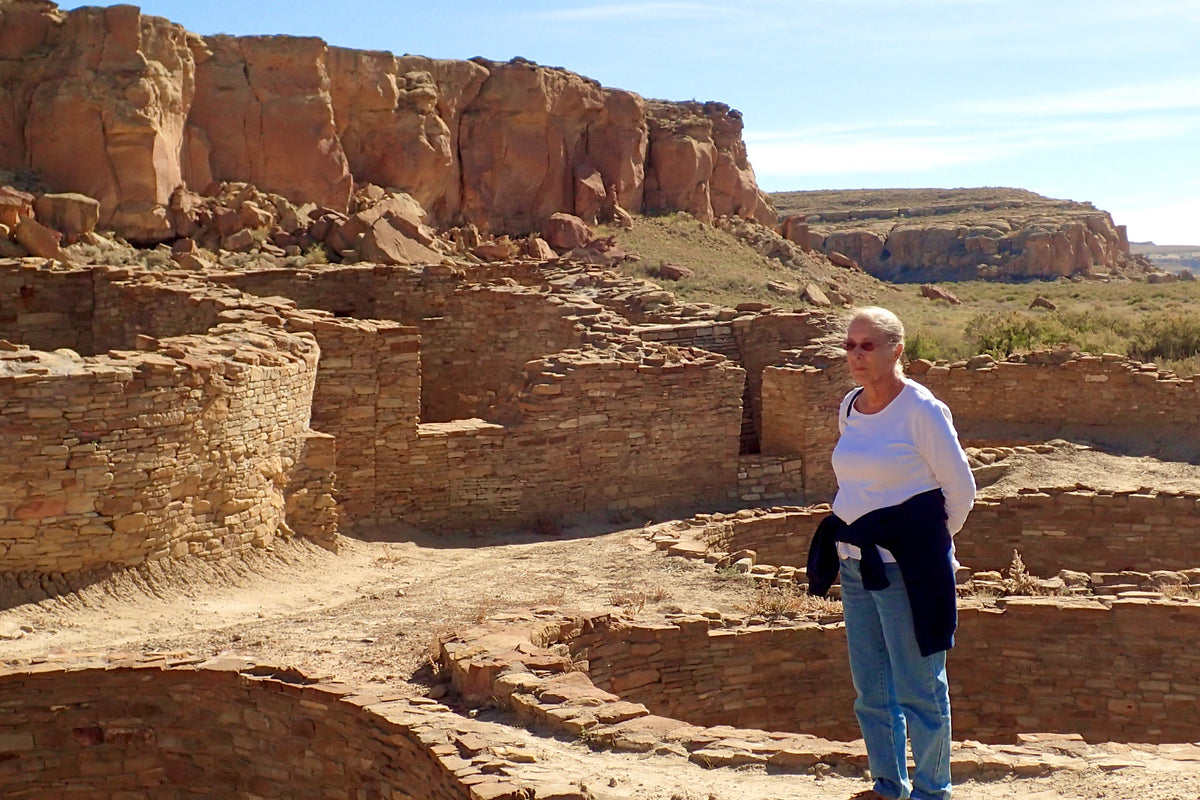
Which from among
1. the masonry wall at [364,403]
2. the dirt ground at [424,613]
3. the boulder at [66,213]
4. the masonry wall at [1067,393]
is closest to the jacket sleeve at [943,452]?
the dirt ground at [424,613]

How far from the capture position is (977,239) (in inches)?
2473

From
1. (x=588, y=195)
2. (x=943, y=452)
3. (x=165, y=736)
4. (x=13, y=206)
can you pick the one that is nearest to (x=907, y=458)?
(x=943, y=452)

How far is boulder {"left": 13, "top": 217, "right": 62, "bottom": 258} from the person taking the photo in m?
21.1

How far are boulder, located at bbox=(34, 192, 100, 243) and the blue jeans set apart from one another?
2068 cm

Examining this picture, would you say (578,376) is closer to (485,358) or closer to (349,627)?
(485,358)

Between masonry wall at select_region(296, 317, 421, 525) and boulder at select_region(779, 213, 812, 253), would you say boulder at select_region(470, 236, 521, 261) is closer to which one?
masonry wall at select_region(296, 317, 421, 525)

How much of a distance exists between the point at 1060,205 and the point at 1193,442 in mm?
58196

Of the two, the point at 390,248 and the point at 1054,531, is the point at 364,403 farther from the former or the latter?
the point at 390,248

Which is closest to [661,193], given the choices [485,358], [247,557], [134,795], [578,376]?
[485,358]

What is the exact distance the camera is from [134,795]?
8.58 meters

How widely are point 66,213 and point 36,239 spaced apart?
251cm

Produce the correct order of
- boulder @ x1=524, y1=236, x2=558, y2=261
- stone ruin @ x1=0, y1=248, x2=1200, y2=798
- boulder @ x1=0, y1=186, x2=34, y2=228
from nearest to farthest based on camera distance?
stone ruin @ x1=0, y1=248, x2=1200, y2=798 → boulder @ x1=0, y1=186, x2=34, y2=228 → boulder @ x1=524, y1=236, x2=558, y2=261

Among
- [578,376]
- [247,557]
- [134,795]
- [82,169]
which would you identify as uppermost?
[82,169]

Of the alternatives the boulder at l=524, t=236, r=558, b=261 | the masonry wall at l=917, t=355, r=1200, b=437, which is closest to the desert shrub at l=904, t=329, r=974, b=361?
the masonry wall at l=917, t=355, r=1200, b=437
